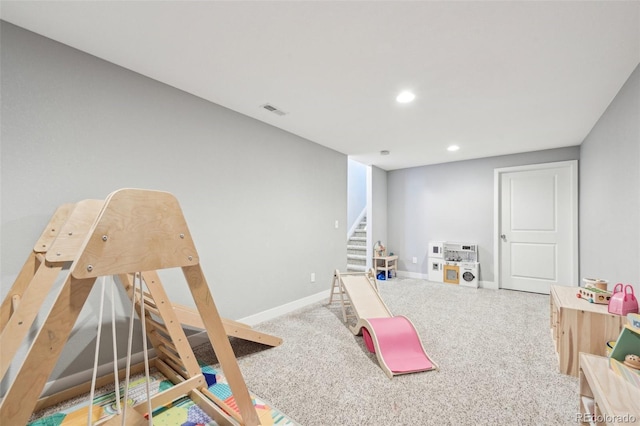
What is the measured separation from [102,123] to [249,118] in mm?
1371

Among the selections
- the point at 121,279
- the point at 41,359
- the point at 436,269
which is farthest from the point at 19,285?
the point at 436,269

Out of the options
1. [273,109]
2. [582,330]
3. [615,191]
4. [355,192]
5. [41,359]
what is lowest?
[582,330]

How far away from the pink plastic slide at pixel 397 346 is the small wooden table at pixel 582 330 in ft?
3.33

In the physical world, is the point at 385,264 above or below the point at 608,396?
below

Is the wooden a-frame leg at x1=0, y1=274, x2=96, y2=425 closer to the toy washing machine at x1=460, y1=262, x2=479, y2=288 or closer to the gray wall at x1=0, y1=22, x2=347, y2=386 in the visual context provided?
the gray wall at x1=0, y1=22, x2=347, y2=386

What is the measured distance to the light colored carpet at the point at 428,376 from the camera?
65.7 inches

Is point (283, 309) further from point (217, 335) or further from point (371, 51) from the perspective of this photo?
point (371, 51)

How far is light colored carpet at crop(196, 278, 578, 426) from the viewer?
1.67 m

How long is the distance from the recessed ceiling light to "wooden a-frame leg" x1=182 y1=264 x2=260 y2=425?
7.27 ft

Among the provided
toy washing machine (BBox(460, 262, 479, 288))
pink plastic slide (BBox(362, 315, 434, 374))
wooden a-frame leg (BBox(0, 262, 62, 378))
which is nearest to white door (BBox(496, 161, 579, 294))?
toy washing machine (BBox(460, 262, 479, 288))

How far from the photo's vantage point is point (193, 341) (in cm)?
255

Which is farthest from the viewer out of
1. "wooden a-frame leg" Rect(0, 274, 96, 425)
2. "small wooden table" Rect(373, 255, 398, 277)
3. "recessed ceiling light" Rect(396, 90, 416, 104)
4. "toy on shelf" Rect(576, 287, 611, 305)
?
"small wooden table" Rect(373, 255, 398, 277)

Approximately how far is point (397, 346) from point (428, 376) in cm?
→ 31

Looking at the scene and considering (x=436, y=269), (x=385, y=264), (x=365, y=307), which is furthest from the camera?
(x=385, y=264)
